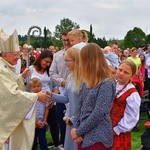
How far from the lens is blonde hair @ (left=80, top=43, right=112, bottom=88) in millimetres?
3512

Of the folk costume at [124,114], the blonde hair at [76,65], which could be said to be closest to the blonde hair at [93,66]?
the blonde hair at [76,65]

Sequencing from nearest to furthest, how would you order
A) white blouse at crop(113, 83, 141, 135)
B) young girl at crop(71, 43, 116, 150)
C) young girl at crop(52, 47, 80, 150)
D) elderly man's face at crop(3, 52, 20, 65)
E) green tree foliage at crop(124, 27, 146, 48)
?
young girl at crop(71, 43, 116, 150) < white blouse at crop(113, 83, 141, 135) < young girl at crop(52, 47, 80, 150) < elderly man's face at crop(3, 52, 20, 65) < green tree foliage at crop(124, 27, 146, 48)

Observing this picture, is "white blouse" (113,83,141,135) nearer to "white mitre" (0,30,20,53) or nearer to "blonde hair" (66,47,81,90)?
"blonde hair" (66,47,81,90)

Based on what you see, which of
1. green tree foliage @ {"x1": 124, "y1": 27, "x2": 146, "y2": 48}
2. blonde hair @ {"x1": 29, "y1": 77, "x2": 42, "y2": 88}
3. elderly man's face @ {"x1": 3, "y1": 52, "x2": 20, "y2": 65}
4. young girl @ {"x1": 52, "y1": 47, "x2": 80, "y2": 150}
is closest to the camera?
young girl @ {"x1": 52, "y1": 47, "x2": 80, "y2": 150}

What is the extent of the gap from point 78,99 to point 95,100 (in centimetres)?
28

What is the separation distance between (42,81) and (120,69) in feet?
7.26

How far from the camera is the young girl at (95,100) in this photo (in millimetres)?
3451

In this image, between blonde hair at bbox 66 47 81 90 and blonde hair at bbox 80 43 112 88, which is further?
blonde hair at bbox 66 47 81 90

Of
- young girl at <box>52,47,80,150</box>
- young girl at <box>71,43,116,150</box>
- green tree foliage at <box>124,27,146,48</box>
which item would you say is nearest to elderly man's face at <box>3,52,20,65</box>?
young girl at <box>52,47,80,150</box>

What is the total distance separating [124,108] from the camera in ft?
13.0

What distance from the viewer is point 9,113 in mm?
4207

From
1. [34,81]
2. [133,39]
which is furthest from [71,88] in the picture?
[133,39]

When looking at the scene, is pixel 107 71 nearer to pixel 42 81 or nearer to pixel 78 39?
pixel 78 39

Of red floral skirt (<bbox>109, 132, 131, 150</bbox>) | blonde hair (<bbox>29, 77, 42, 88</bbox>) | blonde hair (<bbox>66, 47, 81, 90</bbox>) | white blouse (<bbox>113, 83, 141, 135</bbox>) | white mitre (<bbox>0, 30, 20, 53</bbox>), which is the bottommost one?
red floral skirt (<bbox>109, 132, 131, 150</bbox>)
